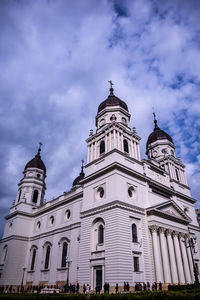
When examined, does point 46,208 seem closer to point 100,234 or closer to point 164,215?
point 100,234

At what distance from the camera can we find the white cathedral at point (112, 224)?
25.1 meters

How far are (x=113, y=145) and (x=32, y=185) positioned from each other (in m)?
25.9

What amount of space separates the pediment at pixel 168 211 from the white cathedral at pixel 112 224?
127 millimetres

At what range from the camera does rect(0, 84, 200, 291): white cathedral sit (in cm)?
2509

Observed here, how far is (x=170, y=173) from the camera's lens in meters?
40.7

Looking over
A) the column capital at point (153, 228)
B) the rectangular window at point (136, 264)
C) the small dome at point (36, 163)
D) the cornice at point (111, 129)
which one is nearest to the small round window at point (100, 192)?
the column capital at point (153, 228)

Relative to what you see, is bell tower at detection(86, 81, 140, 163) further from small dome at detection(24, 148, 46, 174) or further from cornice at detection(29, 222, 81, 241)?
small dome at detection(24, 148, 46, 174)

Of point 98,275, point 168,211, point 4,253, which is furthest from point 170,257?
point 4,253

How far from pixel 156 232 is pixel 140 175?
7.39 meters

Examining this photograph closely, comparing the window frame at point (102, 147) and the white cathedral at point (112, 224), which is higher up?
the window frame at point (102, 147)

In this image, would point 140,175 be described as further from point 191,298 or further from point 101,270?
point 191,298

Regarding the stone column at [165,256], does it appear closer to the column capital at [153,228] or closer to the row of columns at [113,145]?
the column capital at [153,228]

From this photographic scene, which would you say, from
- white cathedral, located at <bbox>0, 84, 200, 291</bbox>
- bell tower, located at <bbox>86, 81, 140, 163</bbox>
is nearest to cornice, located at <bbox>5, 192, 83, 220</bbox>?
white cathedral, located at <bbox>0, 84, 200, 291</bbox>

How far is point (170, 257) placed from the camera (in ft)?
91.0
